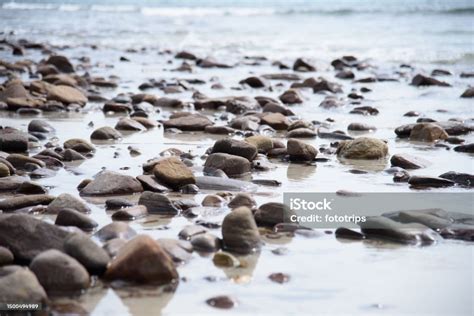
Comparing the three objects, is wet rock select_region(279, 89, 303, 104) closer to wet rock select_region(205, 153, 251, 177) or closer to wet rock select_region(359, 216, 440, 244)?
wet rock select_region(205, 153, 251, 177)

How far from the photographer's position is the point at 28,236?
9.23ft

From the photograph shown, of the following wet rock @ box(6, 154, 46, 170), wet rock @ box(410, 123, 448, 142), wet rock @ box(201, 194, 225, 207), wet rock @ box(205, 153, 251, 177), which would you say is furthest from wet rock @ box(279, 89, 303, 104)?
wet rock @ box(201, 194, 225, 207)

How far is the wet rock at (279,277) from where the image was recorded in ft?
8.95

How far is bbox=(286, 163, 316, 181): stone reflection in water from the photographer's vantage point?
445 cm

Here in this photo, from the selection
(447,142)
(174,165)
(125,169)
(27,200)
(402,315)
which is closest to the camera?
(402,315)

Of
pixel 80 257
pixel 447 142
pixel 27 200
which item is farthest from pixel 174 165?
pixel 447 142

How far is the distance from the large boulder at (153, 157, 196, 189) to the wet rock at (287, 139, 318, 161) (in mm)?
992

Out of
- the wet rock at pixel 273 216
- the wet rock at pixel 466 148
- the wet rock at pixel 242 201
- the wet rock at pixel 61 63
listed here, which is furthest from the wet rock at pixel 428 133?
the wet rock at pixel 61 63

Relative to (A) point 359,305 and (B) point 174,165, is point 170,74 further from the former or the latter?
(A) point 359,305

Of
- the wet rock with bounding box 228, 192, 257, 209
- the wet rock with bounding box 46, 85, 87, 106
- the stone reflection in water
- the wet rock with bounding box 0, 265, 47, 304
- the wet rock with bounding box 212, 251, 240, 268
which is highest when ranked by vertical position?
the wet rock with bounding box 46, 85, 87, 106

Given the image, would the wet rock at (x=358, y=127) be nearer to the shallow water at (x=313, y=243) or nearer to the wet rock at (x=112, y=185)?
the shallow water at (x=313, y=243)

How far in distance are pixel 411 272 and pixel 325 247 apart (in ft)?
1.36

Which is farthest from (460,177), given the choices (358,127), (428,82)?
(428,82)

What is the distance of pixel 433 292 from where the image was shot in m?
2.64
